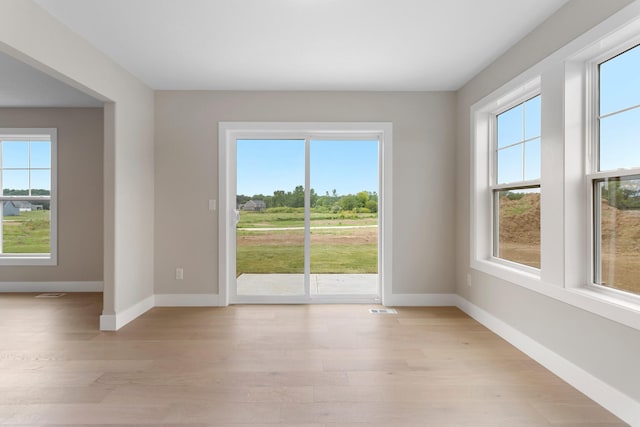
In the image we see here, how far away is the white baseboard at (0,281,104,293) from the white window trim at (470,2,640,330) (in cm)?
527

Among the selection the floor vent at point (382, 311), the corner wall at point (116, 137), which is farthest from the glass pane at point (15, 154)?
the floor vent at point (382, 311)

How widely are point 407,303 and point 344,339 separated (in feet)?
4.48

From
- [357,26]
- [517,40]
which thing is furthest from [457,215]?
[357,26]

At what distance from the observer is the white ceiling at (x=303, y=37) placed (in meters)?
2.48

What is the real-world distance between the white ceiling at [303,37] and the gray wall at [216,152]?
304 mm

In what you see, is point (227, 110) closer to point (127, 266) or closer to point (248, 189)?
point (248, 189)

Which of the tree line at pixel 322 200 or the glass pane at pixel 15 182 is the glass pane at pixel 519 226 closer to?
the tree line at pixel 322 200

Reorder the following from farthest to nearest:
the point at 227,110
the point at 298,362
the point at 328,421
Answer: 1. the point at 227,110
2. the point at 298,362
3. the point at 328,421

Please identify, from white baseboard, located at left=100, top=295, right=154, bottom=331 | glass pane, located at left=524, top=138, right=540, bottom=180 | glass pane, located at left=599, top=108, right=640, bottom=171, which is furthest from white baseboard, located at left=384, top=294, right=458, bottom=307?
white baseboard, located at left=100, top=295, right=154, bottom=331

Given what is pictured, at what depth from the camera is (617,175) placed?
216cm

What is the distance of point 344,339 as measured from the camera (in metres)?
3.16

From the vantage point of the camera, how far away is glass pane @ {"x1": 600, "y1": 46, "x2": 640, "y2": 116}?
2.06 metres

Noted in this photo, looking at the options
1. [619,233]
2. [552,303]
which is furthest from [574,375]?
[619,233]

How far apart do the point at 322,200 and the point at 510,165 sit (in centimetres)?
206
